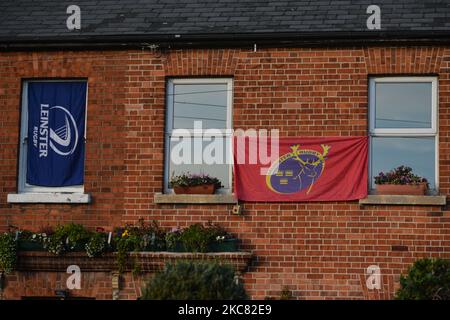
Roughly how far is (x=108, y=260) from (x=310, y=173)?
10.8 feet

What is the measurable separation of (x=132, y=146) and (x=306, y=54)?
9.92ft

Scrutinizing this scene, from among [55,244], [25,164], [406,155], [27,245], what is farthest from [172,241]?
[406,155]

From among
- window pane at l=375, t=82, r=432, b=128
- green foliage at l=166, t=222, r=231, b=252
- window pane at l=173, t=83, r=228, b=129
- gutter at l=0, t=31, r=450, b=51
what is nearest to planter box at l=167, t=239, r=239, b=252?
green foliage at l=166, t=222, r=231, b=252

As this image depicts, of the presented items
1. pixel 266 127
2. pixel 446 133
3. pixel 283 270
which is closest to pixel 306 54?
→ pixel 266 127

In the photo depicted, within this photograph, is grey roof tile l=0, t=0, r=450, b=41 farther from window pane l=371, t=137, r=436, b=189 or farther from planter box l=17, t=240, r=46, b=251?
planter box l=17, t=240, r=46, b=251

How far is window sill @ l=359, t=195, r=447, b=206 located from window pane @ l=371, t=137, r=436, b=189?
0.33 m

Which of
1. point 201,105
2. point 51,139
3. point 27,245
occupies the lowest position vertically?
point 27,245

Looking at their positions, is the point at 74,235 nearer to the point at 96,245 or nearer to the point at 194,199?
the point at 96,245

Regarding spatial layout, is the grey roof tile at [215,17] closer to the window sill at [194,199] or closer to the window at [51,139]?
the window at [51,139]

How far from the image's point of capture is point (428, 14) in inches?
549

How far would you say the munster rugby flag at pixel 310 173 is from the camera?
1350 centimetres

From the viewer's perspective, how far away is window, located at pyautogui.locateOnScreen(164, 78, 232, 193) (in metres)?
14.0

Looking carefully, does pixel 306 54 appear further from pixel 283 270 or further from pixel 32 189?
pixel 32 189

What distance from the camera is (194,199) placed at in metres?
13.7
